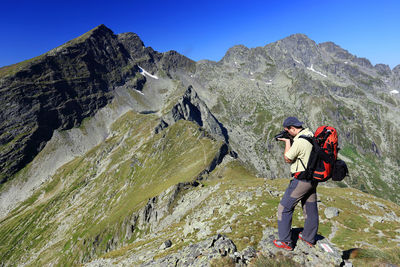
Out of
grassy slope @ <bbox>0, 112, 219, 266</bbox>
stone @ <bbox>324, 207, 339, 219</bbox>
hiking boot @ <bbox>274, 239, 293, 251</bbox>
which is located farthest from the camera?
grassy slope @ <bbox>0, 112, 219, 266</bbox>

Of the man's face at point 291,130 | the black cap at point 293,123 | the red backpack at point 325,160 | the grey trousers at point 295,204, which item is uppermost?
the black cap at point 293,123

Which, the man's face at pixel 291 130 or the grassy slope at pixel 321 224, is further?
the grassy slope at pixel 321 224

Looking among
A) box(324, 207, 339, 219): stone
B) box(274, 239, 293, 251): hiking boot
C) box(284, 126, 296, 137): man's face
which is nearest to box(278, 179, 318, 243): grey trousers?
box(274, 239, 293, 251): hiking boot

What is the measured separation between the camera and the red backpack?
26.3 feet

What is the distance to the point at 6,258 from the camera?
123 meters

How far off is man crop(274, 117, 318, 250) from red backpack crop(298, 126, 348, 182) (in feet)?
0.67

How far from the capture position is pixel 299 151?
8.27 metres

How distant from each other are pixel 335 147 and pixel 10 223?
213 meters

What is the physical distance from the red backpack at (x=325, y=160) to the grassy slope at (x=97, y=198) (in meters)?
65.6

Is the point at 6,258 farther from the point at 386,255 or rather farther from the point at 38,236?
the point at 386,255

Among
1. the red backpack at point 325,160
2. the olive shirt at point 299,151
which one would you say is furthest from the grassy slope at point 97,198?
the red backpack at point 325,160

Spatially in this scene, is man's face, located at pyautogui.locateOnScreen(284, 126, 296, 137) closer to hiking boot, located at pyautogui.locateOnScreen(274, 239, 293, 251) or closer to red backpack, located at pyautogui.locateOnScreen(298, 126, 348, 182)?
red backpack, located at pyautogui.locateOnScreen(298, 126, 348, 182)

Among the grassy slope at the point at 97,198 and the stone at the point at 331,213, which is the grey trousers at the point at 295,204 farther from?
the grassy slope at the point at 97,198

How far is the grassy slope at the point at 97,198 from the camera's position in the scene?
85.4 meters
